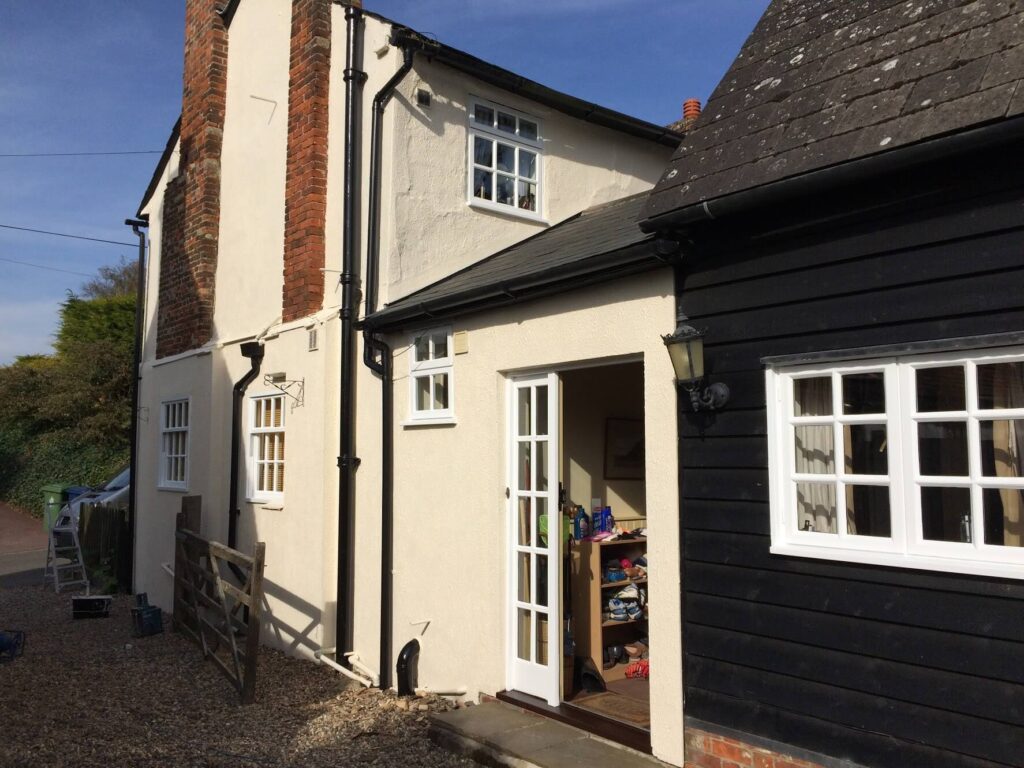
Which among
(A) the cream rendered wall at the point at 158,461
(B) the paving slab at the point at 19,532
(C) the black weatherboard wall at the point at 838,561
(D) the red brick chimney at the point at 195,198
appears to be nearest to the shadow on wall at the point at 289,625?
(A) the cream rendered wall at the point at 158,461

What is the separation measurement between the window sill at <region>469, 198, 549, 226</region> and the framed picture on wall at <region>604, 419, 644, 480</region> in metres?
2.43

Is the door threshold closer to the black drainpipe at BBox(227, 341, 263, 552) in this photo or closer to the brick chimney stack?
the black drainpipe at BBox(227, 341, 263, 552)

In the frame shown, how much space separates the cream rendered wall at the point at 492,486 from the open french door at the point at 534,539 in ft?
0.28

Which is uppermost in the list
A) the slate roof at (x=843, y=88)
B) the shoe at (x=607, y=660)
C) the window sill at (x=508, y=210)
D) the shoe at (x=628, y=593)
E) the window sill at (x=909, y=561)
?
the window sill at (x=508, y=210)

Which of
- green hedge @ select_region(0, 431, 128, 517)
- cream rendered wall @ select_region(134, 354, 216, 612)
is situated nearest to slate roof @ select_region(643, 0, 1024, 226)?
cream rendered wall @ select_region(134, 354, 216, 612)

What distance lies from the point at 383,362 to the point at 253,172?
3.91 metres

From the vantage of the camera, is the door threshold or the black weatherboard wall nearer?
the black weatherboard wall

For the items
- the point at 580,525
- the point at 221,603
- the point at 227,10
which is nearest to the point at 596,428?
the point at 580,525

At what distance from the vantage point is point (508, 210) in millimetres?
8641

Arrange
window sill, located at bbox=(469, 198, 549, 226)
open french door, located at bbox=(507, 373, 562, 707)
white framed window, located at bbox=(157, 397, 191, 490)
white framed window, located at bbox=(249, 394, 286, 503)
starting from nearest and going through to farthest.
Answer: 1. open french door, located at bbox=(507, 373, 562, 707)
2. window sill, located at bbox=(469, 198, 549, 226)
3. white framed window, located at bbox=(249, 394, 286, 503)
4. white framed window, located at bbox=(157, 397, 191, 490)

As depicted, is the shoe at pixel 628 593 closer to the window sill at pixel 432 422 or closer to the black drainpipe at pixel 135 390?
the window sill at pixel 432 422

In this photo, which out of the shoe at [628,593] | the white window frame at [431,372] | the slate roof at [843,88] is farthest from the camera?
the white window frame at [431,372]

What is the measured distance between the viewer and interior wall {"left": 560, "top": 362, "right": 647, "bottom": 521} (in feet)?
24.1

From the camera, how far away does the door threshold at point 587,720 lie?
5.13 metres
